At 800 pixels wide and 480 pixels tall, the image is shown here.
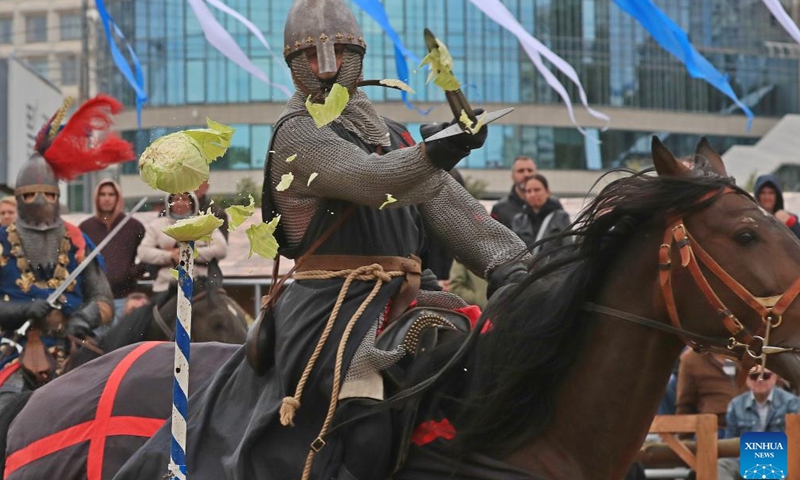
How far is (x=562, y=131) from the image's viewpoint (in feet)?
202

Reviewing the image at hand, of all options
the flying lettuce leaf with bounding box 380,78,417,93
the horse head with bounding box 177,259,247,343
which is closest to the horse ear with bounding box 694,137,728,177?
the flying lettuce leaf with bounding box 380,78,417,93

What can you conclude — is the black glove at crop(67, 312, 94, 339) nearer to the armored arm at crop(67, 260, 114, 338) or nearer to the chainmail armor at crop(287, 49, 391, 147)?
the armored arm at crop(67, 260, 114, 338)

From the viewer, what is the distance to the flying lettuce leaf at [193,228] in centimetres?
525

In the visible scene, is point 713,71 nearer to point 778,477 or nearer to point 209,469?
point 778,477

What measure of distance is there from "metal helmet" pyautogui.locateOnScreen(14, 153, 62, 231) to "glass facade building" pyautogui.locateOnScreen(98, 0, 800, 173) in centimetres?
4035

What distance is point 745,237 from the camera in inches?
200

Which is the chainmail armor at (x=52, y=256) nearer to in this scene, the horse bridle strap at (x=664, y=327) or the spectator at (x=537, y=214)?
the spectator at (x=537, y=214)

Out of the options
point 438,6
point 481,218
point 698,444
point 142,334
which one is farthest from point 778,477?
point 438,6

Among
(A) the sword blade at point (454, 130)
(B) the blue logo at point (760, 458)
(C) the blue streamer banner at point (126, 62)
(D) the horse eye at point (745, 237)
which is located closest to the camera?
(A) the sword blade at point (454, 130)

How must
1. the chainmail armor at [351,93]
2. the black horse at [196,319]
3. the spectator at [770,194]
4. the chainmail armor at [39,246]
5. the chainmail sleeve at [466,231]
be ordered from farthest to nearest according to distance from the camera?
the spectator at [770,194]
the black horse at [196,319]
the chainmail armor at [39,246]
the chainmail sleeve at [466,231]
the chainmail armor at [351,93]

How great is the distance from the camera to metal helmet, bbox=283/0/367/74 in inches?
223

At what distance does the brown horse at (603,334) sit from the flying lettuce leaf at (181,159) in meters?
1.18

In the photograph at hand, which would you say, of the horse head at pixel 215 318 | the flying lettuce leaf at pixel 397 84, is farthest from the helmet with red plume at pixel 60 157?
the flying lettuce leaf at pixel 397 84

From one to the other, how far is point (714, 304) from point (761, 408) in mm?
6204
